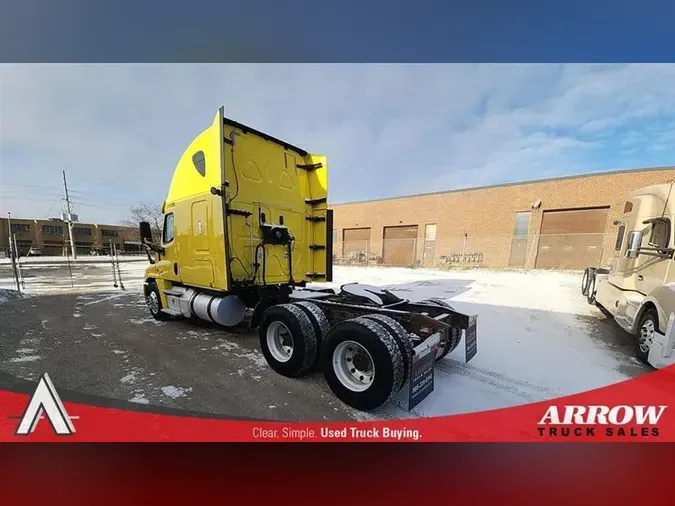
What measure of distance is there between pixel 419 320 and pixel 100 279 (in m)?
11.0

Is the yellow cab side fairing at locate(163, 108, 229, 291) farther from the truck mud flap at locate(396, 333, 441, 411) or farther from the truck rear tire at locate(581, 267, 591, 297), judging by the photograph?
the truck rear tire at locate(581, 267, 591, 297)

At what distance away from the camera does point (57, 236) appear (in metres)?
2.80

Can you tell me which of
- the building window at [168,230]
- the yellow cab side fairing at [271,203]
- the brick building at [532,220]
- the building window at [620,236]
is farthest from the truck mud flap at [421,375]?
the building window at [168,230]

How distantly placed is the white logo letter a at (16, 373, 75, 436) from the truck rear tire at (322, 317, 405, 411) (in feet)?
6.46

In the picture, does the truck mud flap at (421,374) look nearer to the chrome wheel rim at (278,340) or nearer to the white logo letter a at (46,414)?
the chrome wheel rim at (278,340)

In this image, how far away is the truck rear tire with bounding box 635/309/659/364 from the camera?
8.80ft

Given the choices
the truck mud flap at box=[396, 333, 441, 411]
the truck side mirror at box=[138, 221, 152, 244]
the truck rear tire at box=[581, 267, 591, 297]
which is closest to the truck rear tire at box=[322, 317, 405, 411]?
the truck mud flap at box=[396, 333, 441, 411]

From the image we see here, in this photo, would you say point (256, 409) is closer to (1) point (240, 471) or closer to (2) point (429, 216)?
(1) point (240, 471)

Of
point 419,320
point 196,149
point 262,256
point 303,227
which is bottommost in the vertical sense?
point 419,320

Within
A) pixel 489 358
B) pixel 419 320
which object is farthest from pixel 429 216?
pixel 419 320

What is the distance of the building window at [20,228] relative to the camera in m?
2.29

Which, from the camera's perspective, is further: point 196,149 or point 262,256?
point 262,256

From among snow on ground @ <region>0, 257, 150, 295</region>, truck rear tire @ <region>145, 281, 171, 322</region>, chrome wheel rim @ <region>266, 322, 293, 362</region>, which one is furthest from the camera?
truck rear tire @ <region>145, 281, 171, 322</region>

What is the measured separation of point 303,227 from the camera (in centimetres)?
400
